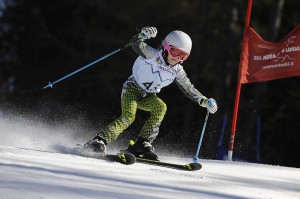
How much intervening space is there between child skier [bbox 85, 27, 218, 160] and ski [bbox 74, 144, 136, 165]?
365 mm

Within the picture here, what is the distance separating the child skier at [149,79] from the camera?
654cm

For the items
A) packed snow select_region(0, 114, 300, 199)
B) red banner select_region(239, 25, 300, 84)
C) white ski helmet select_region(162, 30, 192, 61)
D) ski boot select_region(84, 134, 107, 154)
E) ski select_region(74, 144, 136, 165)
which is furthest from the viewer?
red banner select_region(239, 25, 300, 84)

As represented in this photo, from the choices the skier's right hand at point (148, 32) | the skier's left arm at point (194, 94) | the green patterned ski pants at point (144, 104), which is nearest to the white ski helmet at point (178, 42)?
the skier's right hand at point (148, 32)

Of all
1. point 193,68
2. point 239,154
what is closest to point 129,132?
point 239,154

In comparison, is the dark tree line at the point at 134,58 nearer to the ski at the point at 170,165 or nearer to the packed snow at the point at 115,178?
the packed snow at the point at 115,178

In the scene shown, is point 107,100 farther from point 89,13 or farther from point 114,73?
point 89,13

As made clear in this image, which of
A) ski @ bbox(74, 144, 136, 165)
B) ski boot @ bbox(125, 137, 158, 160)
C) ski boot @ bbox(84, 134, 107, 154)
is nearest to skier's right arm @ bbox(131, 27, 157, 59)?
ski boot @ bbox(125, 137, 158, 160)

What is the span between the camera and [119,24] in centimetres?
2273

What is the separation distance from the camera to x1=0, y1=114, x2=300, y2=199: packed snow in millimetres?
4004

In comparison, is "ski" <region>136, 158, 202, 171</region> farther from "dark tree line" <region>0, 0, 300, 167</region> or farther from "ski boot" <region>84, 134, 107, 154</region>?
"dark tree line" <region>0, 0, 300, 167</region>

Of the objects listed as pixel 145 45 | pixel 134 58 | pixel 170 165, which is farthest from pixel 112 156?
pixel 134 58

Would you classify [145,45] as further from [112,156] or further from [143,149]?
[112,156]

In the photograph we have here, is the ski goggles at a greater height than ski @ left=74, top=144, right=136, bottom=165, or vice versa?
the ski goggles

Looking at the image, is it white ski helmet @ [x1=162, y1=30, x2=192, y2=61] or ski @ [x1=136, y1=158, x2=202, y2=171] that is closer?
ski @ [x1=136, y1=158, x2=202, y2=171]
